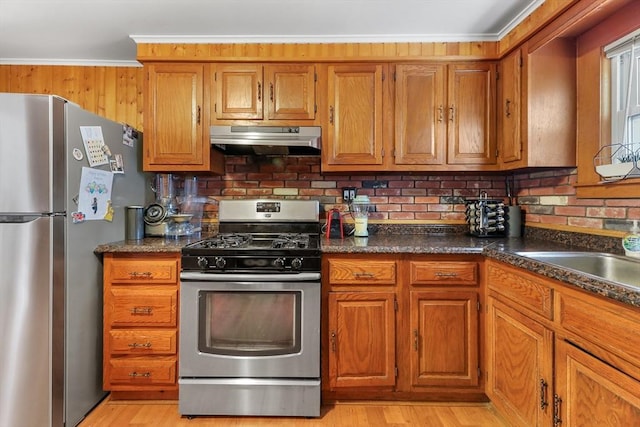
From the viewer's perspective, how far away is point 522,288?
1574mm

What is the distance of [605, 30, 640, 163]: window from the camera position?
5.51ft

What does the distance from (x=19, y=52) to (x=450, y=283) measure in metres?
3.57

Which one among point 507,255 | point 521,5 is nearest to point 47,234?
point 507,255

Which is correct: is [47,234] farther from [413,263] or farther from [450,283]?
[450,283]

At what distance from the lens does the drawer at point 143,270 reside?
1989 millimetres

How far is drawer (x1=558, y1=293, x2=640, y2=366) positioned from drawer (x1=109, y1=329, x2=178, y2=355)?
1954mm

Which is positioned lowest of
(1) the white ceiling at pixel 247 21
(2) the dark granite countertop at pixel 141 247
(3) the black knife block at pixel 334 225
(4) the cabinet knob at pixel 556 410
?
(4) the cabinet knob at pixel 556 410

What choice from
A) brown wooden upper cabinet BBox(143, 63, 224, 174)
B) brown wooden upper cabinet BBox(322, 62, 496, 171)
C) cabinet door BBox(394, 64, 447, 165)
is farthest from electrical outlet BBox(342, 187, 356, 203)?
brown wooden upper cabinet BBox(143, 63, 224, 174)

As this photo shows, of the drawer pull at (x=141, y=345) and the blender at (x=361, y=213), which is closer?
the drawer pull at (x=141, y=345)

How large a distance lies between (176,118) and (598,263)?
2.61 meters

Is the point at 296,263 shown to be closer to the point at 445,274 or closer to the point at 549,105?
the point at 445,274

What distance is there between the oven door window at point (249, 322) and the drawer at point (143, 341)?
210 millimetres

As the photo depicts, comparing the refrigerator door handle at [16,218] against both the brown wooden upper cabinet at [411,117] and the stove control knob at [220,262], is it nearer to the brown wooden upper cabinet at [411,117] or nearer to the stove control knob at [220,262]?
the stove control knob at [220,262]

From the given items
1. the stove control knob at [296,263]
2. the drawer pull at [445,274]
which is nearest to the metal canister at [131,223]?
the stove control knob at [296,263]
